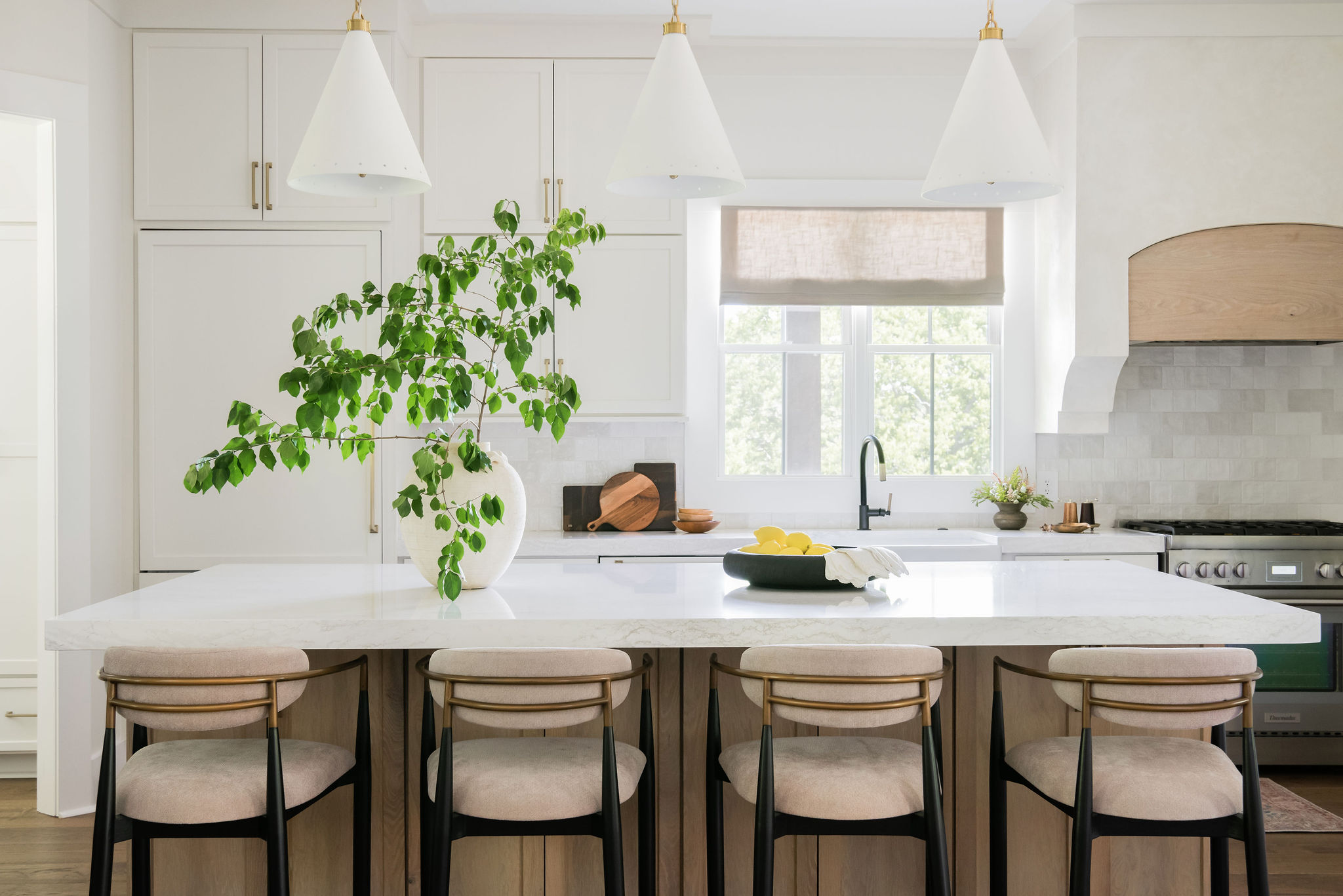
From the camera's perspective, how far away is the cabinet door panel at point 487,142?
13.9ft

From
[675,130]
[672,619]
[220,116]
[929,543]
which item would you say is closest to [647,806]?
[672,619]

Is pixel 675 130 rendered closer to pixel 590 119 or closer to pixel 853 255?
pixel 590 119

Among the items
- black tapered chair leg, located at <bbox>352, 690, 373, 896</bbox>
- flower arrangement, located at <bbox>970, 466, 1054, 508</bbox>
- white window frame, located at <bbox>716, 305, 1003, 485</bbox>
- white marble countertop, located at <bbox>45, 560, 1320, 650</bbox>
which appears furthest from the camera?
white window frame, located at <bbox>716, 305, 1003, 485</bbox>

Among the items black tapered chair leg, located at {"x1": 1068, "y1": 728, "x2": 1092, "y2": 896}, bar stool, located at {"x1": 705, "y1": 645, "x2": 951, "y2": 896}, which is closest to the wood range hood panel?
black tapered chair leg, located at {"x1": 1068, "y1": 728, "x2": 1092, "y2": 896}

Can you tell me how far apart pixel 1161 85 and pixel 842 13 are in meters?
1.32

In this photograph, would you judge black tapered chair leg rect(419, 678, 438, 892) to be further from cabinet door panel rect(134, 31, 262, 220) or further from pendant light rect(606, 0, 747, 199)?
cabinet door panel rect(134, 31, 262, 220)

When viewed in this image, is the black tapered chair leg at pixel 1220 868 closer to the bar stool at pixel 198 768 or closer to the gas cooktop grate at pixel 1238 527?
the bar stool at pixel 198 768

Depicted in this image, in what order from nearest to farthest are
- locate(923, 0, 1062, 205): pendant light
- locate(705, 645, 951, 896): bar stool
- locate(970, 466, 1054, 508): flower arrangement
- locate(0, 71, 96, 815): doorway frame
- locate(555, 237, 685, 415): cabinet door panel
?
locate(705, 645, 951, 896): bar stool < locate(923, 0, 1062, 205): pendant light < locate(0, 71, 96, 815): doorway frame < locate(555, 237, 685, 415): cabinet door panel < locate(970, 466, 1054, 508): flower arrangement

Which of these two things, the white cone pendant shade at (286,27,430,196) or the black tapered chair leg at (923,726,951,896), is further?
the white cone pendant shade at (286,27,430,196)

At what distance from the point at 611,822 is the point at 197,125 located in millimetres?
3266

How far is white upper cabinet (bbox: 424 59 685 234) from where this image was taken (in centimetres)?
423

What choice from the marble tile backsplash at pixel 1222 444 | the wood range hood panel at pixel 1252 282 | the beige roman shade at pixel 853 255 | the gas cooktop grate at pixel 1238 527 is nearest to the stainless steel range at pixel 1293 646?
the gas cooktop grate at pixel 1238 527

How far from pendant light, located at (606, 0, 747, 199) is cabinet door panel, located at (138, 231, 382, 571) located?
1.94 meters

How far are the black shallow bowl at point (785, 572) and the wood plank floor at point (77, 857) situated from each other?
163 cm
